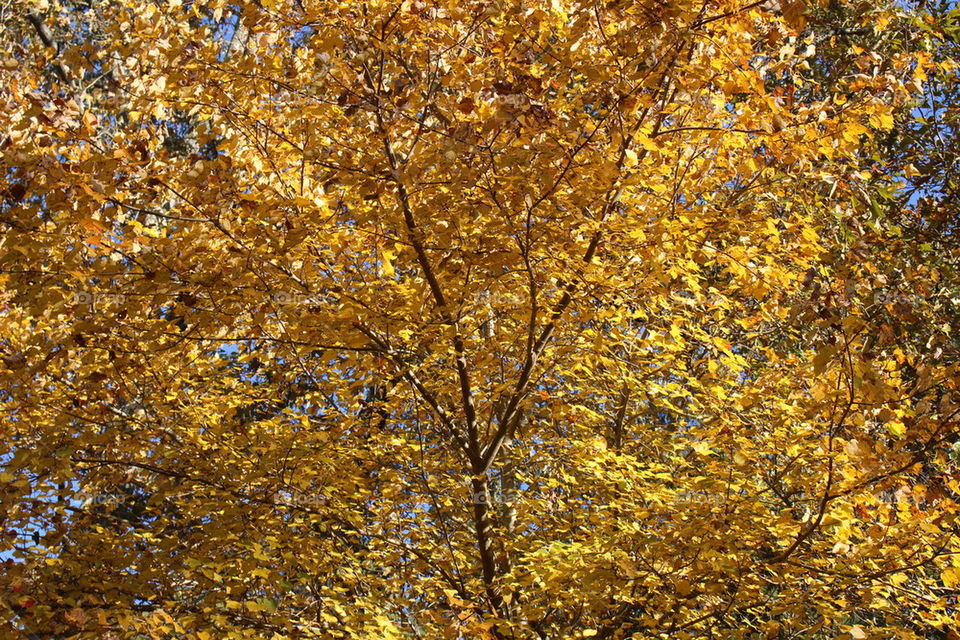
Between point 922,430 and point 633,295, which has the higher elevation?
point 633,295

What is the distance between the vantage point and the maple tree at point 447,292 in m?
3.17

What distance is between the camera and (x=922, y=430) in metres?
3.35

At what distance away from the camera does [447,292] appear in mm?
4273

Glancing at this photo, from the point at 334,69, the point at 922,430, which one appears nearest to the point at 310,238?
the point at 334,69

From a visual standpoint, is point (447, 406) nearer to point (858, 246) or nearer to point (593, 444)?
point (593, 444)

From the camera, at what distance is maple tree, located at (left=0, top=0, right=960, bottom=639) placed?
317cm

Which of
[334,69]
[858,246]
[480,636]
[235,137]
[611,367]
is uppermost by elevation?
[235,137]

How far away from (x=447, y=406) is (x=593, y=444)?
4.16 feet

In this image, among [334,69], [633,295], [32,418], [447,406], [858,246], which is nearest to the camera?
→ [858,246]

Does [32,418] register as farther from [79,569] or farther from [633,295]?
[633,295]

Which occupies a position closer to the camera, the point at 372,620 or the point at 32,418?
the point at 372,620

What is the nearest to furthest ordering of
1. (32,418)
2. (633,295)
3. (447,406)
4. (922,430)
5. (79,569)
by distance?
(922,430)
(633,295)
(79,569)
(32,418)
(447,406)

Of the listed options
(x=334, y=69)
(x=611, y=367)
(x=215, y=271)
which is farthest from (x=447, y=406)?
(x=334, y=69)

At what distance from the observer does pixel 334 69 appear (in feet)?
10.2
